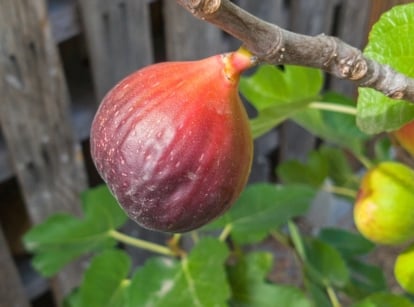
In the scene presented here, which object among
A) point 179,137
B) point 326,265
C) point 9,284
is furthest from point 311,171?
point 179,137

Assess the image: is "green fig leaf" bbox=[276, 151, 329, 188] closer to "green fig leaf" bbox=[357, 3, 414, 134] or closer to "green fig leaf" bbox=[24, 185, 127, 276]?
"green fig leaf" bbox=[24, 185, 127, 276]

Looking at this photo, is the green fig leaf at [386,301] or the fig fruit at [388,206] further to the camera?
the green fig leaf at [386,301]

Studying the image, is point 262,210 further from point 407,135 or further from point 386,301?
point 407,135

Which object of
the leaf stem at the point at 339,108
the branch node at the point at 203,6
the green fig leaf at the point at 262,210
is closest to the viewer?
the branch node at the point at 203,6

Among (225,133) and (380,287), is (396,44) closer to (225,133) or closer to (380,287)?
(225,133)

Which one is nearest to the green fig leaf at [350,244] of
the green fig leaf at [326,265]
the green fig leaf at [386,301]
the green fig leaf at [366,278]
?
the green fig leaf at [366,278]

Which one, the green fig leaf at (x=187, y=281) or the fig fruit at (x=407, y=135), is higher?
the fig fruit at (x=407, y=135)

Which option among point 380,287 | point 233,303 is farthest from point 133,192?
point 380,287

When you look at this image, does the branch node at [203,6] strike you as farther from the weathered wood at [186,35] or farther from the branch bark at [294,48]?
the weathered wood at [186,35]
